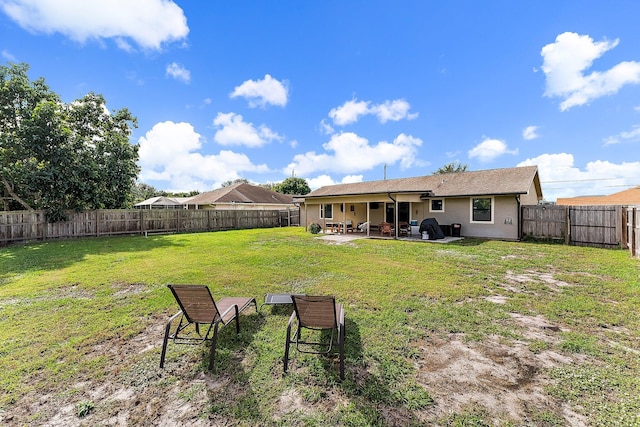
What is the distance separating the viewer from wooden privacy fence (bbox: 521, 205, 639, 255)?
34.2 ft

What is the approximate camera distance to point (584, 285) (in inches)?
237

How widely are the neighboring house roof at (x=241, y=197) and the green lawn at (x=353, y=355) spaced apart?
1988 centimetres

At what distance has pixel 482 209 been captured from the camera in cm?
1439

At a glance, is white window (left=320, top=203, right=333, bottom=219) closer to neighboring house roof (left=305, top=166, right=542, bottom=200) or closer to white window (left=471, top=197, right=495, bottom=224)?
neighboring house roof (left=305, top=166, right=542, bottom=200)

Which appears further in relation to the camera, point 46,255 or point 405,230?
point 405,230

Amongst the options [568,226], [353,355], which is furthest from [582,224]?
[353,355]

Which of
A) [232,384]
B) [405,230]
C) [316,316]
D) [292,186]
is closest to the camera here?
[232,384]

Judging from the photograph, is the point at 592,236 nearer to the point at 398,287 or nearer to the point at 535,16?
the point at 535,16

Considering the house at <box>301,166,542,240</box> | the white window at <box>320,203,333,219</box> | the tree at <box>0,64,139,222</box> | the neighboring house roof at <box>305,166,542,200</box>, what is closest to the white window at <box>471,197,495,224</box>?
the house at <box>301,166,542,240</box>

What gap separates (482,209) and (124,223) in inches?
848

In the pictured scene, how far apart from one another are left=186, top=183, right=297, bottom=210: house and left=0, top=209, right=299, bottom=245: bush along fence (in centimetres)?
425

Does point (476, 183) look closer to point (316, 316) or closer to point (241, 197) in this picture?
point (316, 316)

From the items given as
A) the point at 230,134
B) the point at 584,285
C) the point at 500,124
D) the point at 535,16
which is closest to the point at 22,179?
the point at 230,134

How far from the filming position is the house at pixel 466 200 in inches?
531
